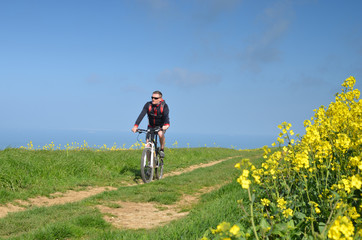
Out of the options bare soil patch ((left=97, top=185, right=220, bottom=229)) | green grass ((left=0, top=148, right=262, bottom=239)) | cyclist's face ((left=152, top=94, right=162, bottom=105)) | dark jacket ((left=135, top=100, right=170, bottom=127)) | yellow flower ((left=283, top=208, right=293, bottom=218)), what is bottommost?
bare soil patch ((left=97, top=185, right=220, bottom=229))

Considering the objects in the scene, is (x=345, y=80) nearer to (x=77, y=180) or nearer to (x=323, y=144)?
(x=323, y=144)

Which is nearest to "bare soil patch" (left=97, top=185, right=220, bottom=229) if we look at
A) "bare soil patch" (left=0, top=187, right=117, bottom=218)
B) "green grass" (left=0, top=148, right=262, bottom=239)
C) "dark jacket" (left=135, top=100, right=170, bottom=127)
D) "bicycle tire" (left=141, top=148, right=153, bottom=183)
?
"green grass" (left=0, top=148, right=262, bottom=239)

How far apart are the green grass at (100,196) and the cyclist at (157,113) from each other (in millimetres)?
1903

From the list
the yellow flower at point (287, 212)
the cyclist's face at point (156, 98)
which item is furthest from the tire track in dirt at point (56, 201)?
the yellow flower at point (287, 212)

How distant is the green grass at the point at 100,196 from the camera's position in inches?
186

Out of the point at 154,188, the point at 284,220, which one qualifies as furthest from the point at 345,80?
the point at 154,188

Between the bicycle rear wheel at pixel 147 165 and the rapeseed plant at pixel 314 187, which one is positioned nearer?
the rapeseed plant at pixel 314 187

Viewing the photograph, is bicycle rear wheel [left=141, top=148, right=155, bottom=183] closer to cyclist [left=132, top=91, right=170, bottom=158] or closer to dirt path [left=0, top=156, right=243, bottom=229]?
cyclist [left=132, top=91, right=170, bottom=158]

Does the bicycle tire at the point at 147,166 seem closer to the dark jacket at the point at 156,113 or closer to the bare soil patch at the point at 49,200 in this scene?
the dark jacket at the point at 156,113

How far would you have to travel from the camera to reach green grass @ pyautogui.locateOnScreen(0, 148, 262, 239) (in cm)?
472

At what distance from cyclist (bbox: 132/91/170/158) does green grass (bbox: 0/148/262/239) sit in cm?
190

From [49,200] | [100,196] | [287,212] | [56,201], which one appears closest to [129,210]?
[100,196]

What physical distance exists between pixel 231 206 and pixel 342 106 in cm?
268

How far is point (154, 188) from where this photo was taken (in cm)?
886
